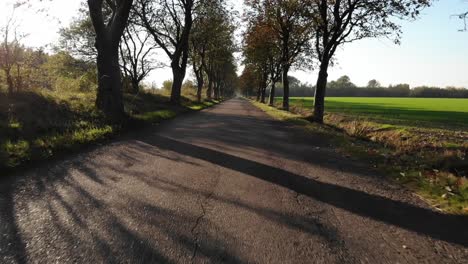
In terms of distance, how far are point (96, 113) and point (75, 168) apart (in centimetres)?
670

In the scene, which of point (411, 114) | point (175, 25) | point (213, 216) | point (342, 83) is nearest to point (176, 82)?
point (175, 25)

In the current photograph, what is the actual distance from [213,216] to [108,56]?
34.6 ft

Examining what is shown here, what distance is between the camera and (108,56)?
42.8 feet

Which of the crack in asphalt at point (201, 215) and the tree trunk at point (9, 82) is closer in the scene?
the crack in asphalt at point (201, 215)

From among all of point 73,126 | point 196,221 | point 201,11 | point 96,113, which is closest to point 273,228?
point 196,221

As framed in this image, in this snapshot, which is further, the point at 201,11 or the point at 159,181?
the point at 201,11

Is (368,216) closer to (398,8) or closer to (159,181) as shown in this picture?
(159,181)

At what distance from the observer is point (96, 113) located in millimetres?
12828

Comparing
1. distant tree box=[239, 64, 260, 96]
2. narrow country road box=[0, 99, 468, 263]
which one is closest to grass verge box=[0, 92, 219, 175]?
narrow country road box=[0, 99, 468, 263]

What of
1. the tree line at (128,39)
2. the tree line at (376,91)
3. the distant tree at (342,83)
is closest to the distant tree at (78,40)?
the tree line at (128,39)

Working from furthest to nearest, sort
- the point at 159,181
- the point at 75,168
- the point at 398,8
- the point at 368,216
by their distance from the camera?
the point at 398,8
the point at 75,168
the point at 159,181
the point at 368,216

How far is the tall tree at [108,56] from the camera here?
12.8 meters

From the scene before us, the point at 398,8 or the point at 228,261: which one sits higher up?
the point at 398,8

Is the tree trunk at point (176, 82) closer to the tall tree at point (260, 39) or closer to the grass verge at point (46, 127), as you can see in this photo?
the tall tree at point (260, 39)
